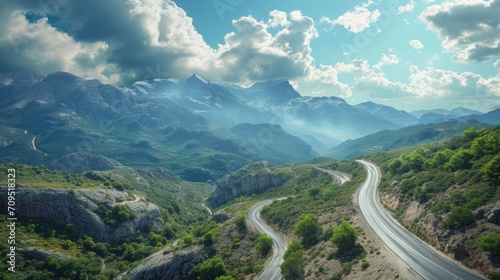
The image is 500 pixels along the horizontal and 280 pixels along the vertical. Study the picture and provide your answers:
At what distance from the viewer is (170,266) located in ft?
255

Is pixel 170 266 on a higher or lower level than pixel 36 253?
lower

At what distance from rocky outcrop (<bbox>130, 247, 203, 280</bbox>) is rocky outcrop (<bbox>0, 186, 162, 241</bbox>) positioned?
1976 inches

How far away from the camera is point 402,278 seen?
1591 inches

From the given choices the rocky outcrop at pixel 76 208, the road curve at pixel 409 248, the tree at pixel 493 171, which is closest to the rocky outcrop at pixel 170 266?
the road curve at pixel 409 248

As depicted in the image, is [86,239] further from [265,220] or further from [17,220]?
[265,220]

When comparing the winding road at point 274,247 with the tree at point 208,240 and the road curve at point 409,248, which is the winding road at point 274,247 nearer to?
the tree at point 208,240

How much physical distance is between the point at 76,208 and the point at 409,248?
424ft

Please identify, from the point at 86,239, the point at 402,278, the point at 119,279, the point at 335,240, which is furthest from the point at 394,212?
the point at 86,239

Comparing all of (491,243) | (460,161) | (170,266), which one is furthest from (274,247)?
(460,161)

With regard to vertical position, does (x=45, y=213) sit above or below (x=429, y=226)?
above

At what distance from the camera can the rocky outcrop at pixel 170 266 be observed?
2995 inches

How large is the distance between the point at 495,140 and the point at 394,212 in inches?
1146

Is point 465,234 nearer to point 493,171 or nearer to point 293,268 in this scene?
point 493,171

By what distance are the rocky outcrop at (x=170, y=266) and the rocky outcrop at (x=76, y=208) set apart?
165 feet
